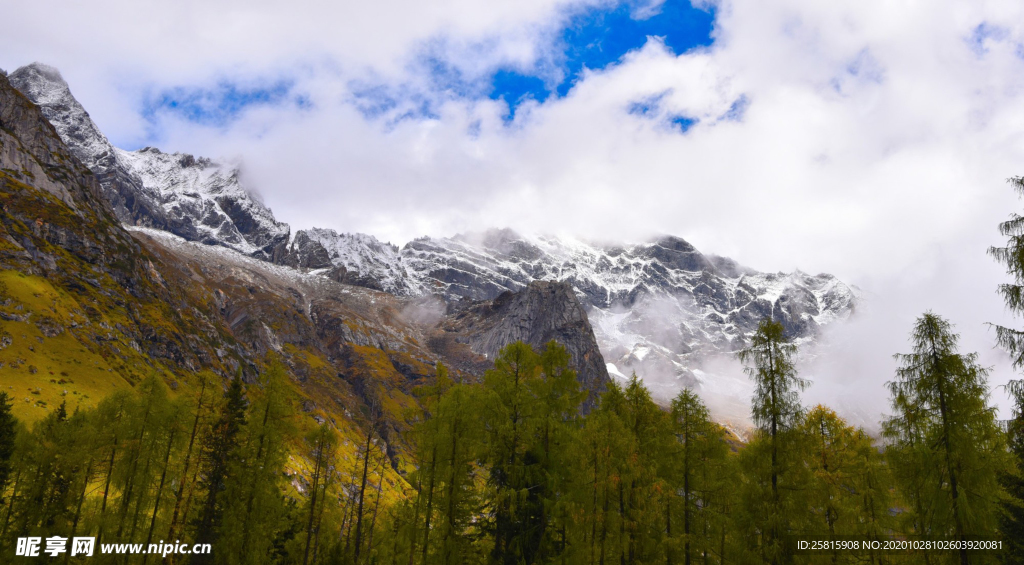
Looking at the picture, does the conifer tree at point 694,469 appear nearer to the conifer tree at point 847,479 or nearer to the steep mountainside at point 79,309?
the conifer tree at point 847,479

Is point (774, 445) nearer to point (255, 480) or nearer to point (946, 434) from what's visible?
point (946, 434)

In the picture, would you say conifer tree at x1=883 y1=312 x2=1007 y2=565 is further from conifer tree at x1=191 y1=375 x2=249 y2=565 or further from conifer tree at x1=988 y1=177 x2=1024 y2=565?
conifer tree at x1=191 y1=375 x2=249 y2=565

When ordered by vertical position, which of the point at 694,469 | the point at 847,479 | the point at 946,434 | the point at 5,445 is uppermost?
the point at 946,434

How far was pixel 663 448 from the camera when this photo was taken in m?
26.6

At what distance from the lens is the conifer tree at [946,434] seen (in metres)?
16.8

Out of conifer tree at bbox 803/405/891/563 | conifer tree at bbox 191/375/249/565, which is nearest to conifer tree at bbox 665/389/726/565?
conifer tree at bbox 803/405/891/563

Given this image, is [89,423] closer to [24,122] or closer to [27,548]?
[27,548]

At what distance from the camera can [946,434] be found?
17.2m

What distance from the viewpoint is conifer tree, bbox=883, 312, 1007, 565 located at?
16.8 metres

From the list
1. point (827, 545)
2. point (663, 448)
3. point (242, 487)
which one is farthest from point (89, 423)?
point (827, 545)

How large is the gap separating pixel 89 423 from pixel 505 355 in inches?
1131

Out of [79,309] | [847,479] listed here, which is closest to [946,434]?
[847,479]

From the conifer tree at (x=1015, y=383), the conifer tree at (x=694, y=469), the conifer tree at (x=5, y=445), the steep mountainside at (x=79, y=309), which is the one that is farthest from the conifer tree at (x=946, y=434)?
the steep mountainside at (x=79, y=309)

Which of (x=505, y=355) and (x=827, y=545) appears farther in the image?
(x=505, y=355)
